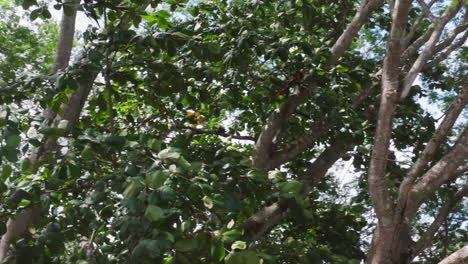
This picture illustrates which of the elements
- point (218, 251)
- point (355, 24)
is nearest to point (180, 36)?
point (218, 251)

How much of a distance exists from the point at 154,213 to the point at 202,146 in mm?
2117

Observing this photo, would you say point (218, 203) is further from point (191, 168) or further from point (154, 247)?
point (154, 247)

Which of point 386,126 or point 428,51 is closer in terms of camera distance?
point 386,126

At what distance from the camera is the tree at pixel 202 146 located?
208 cm

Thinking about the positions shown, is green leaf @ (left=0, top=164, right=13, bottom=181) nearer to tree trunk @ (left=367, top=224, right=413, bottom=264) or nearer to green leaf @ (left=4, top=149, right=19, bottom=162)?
green leaf @ (left=4, top=149, right=19, bottom=162)

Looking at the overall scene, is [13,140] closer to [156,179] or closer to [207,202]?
[156,179]

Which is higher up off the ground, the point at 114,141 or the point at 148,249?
the point at 114,141

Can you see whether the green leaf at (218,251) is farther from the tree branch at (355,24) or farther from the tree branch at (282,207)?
the tree branch at (355,24)

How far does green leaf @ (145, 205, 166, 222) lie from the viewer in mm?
1778

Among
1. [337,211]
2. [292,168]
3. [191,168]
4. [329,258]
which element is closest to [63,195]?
[191,168]

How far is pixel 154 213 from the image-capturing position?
5.85ft

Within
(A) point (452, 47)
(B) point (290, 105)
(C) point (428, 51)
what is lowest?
(C) point (428, 51)

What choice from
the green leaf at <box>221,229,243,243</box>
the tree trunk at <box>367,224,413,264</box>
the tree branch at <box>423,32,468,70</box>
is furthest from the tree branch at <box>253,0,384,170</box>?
the green leaf at <box>221,229,243,243</box>

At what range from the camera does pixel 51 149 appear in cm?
285
